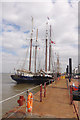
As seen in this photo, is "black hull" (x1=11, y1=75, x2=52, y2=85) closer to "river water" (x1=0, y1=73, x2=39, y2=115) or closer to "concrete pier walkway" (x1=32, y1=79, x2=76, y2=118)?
"river water" (x1=0, y1=73, x2=39, y2=115)

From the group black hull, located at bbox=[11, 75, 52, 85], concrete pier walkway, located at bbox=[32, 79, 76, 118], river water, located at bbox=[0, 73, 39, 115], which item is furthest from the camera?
black hull, located at bbox=[11, 75, 52, 85]

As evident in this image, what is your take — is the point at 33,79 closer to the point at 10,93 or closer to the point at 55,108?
the point at 10,93

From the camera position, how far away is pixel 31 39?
46.9 m

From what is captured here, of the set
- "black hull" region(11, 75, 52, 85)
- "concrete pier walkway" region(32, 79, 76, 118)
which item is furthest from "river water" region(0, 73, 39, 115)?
"concrete pier walkway" region(32, 79, 76, 118)

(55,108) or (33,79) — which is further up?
(55,108)

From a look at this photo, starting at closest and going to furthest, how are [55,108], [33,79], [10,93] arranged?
1. [55,108]
2. [10,93]
3. [33,79]

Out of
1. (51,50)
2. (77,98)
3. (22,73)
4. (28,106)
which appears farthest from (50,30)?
(28,106)

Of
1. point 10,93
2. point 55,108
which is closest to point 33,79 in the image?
point 10,93

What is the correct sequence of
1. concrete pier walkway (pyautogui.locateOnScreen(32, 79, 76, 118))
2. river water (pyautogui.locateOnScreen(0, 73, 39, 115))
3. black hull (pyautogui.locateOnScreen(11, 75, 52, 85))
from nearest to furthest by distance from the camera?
concrete pier walkway (pyautogui.locateOnScreen(32, 79, 76, 118)) → river water (pyautogui.locateOnScreen(0, 73, 39, 115)) → black hull (pyautogui.locateOnScreen(11, 75, 52, 85))

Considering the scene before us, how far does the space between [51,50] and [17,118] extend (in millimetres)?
43609

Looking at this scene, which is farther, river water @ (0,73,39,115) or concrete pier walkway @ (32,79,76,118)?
river water @ (0,73,39,115)

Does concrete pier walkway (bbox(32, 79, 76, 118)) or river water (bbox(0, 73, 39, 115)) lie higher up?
concrete pier walkway (bbox(32, 79, 76, 118))

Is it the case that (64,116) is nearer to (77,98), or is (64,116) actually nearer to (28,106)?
(28,106)

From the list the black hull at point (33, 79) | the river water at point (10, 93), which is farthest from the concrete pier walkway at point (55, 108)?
the black hull at point (33, 79)
